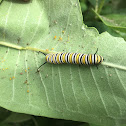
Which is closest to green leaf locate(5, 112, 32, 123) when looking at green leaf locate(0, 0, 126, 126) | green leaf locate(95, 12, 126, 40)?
green leaf locate(0, 0, 126, 126)

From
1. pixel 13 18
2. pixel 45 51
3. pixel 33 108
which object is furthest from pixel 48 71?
pixel 13 18

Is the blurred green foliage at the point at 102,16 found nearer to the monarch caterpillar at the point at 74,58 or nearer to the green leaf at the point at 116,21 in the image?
the green leaf at the point at 116,21

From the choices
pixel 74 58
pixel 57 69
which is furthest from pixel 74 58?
pixel 57 69

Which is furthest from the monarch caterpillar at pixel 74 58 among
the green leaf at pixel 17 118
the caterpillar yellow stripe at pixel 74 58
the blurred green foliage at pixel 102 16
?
the green leaf at pixel 17 118

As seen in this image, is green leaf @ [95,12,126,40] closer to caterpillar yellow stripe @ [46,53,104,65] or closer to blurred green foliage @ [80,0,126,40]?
blurred green foliage @ [80,0,126,40]

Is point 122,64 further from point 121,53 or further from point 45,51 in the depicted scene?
point 45,51
